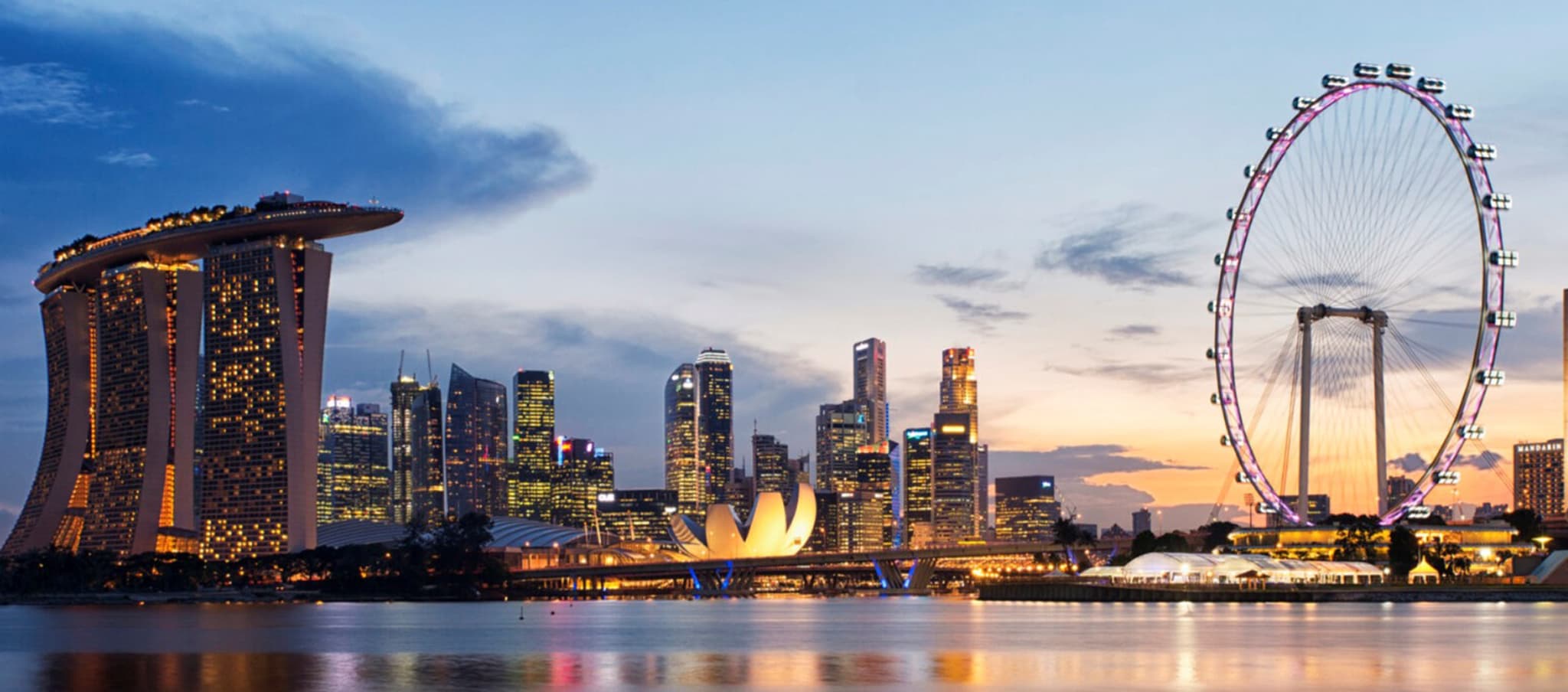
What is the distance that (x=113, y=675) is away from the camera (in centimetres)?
6612

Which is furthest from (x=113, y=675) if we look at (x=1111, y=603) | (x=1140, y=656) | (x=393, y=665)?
(x=1111, y=603)

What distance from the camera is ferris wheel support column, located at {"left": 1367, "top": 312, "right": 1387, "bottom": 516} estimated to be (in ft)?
450

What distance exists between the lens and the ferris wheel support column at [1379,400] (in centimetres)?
13725

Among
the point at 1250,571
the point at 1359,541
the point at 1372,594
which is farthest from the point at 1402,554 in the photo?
the point at 1250,571

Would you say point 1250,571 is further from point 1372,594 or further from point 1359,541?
point 1359,541

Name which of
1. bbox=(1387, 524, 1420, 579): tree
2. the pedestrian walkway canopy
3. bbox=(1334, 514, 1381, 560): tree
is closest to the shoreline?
the pedestrian walkway canopy

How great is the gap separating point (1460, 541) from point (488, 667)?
12879 cm

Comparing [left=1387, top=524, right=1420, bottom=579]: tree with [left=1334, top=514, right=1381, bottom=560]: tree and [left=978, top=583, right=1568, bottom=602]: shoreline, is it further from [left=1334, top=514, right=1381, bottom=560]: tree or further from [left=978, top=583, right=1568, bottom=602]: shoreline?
[left=978, top=583, right=1568, bottom=602]: shoreline

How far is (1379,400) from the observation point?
467ft

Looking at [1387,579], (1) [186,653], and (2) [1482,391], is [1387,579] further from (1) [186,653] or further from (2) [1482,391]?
(1) [186,653]

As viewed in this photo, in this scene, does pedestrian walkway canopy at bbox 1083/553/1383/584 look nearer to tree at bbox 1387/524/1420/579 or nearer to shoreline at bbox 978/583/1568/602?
tree at bbox 1387/524/1420/579

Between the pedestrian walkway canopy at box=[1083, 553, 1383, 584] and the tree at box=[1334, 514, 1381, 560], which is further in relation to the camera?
the tree at box=[1334, 514, 1381, 560]

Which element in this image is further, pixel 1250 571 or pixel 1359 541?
pixel 1359 541

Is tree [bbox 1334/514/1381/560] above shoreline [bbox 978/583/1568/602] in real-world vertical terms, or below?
above
